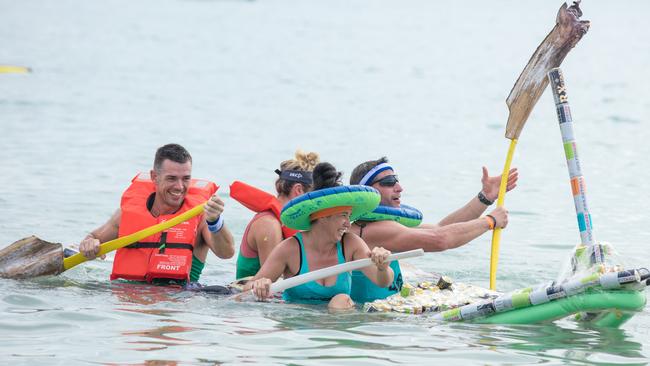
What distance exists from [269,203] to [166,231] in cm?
90

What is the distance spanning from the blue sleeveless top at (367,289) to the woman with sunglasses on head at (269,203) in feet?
2.24

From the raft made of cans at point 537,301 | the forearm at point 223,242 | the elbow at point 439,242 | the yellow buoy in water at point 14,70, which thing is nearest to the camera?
the raft made of cans at point 537,301

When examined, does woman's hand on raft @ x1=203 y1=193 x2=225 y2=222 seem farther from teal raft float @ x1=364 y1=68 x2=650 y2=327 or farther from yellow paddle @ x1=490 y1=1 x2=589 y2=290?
yellow paddle @ x1=490 y1=1 x2=589 y2=290

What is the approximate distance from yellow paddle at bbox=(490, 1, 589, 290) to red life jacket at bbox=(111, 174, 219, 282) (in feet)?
7.93

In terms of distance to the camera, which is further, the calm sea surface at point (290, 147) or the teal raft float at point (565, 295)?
the calm sea surface at point (290, 147)

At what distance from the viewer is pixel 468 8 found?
8262 centimetres

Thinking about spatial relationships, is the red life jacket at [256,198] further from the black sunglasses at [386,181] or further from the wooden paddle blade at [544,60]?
the wooden paddle blade at [544,60]

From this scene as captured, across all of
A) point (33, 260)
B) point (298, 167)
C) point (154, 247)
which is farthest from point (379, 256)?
point (33, 260)

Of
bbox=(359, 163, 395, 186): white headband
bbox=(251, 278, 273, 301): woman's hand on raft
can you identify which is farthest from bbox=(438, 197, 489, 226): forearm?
bbox=(251, 278, 273, 301): woman's hand on raft

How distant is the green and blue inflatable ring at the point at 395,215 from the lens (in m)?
8.56

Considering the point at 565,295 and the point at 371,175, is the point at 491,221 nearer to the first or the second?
the point at 371,175

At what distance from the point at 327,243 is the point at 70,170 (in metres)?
10.4

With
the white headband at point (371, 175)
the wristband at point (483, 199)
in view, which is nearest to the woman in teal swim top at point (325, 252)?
the white headband at point (371, 175)

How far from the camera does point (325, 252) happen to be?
8055 millimetres
